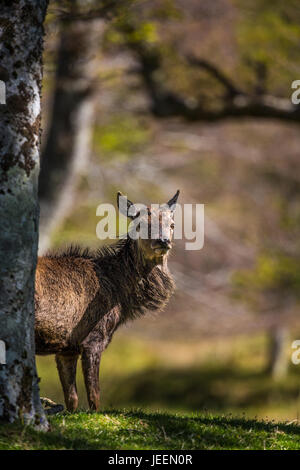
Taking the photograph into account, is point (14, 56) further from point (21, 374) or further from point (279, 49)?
point (279, 49)

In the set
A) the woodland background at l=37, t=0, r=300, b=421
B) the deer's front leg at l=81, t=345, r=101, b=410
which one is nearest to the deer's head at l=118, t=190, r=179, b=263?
the deer's front leg at l=81, t=345, r=101, b=410

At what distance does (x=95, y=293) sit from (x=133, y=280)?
0.62 metres

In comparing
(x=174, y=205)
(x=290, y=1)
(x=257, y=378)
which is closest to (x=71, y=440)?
(x=174, y=205)

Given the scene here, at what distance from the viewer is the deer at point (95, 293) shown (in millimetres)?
7609

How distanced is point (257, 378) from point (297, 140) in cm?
875

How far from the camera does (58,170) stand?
17891 millimetres

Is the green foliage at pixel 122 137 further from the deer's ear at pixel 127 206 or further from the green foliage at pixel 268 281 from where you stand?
the deer's ear at pixel 127 206

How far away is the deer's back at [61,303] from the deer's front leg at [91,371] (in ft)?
0.62

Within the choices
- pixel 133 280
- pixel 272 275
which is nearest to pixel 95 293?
pixel 133 280

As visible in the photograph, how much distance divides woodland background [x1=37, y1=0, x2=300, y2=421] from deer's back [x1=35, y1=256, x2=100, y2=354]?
4.74m

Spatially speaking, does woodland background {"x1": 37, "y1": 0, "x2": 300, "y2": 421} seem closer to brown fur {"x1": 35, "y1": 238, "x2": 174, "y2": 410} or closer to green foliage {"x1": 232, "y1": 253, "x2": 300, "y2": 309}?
green foliage {"x1": 232, "y1": 253, "x2": 300, "y2": 309}

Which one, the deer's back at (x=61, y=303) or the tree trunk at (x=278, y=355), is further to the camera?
the tree trunk at (x=278, y=355)

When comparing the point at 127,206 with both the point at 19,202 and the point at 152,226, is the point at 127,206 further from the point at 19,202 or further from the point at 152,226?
the point at 19,202

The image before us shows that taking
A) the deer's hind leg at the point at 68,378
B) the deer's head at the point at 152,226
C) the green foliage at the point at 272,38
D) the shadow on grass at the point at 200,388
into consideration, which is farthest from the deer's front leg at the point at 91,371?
the green foliage at the point at 272,38
